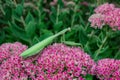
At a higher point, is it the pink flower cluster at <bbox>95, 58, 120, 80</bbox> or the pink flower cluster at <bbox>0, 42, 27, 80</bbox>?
the pink flower cluster at <bbox>0, 42, 27, 80</bbox>

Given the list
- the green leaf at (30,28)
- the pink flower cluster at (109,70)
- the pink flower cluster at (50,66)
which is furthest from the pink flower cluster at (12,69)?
the green leaf at (30,28)

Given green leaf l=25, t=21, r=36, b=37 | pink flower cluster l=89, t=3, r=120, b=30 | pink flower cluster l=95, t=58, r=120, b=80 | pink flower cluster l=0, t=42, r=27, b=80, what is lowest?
pink flower cluster l=95, t=58, r=120, b=80

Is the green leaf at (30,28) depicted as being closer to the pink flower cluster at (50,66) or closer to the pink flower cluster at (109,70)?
the pink flower cluster at (50,66)

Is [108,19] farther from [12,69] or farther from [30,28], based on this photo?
[12,69]

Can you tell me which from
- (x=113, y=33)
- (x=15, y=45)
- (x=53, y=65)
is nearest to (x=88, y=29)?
(x=113, y=33)

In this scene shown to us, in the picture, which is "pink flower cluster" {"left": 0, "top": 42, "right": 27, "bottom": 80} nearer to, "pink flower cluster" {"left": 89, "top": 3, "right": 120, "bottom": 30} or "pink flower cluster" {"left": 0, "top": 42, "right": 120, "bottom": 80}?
"pink flower cluster" {"left": 0, "top": 42, "right": 120, "bottom": 80}

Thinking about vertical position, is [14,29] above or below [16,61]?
above

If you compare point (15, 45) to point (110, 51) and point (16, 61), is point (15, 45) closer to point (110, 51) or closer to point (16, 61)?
point (16, 61)

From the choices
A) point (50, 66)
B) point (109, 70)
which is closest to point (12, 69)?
point (50, 66)

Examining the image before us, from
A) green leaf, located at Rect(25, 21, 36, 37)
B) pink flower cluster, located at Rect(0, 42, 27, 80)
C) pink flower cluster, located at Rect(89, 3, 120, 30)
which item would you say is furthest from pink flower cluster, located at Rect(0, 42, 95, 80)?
green leaf, located at Rect(25, 21, 36, 37)
